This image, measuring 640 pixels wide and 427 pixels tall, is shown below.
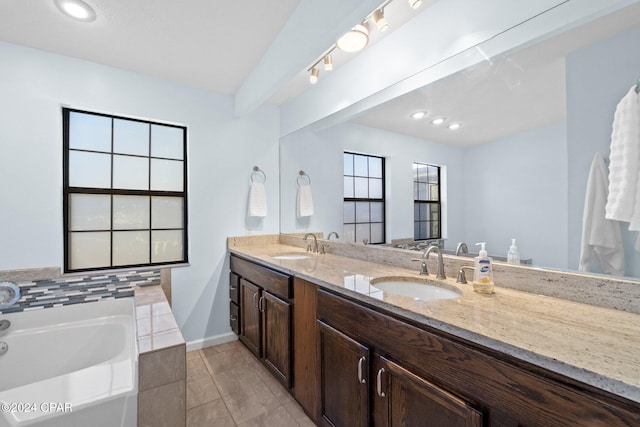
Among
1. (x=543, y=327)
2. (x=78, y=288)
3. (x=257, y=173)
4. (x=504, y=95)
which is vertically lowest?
(x=78, y=288)

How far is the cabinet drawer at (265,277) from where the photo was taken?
1793 millimetres

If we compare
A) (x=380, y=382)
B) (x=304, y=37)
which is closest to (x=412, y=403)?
(x=380, y=382)

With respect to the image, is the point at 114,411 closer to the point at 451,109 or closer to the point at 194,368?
the point at 194,368

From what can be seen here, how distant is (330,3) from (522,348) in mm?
1633

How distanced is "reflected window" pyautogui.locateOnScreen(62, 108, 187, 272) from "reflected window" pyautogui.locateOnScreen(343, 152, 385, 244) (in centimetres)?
157

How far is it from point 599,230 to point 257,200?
99.2 inches

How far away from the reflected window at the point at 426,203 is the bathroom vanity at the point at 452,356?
0.94 ft

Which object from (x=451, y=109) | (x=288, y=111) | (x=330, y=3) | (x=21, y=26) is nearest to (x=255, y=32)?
(x=330, y=3)

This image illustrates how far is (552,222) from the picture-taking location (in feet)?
3.77

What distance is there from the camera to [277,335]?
75.9 inches

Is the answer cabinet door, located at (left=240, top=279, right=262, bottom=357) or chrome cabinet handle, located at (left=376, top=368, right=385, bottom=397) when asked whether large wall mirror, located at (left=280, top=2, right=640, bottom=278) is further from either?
cabinet door, located at (left=240, top=279, right=262, bottom=357)

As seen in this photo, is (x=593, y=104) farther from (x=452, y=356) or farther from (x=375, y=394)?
(x=375, y=394)

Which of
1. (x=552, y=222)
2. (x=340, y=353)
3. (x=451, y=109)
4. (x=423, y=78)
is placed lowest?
(x=340, y=353)

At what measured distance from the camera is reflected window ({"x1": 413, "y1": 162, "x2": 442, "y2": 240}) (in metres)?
1.63
